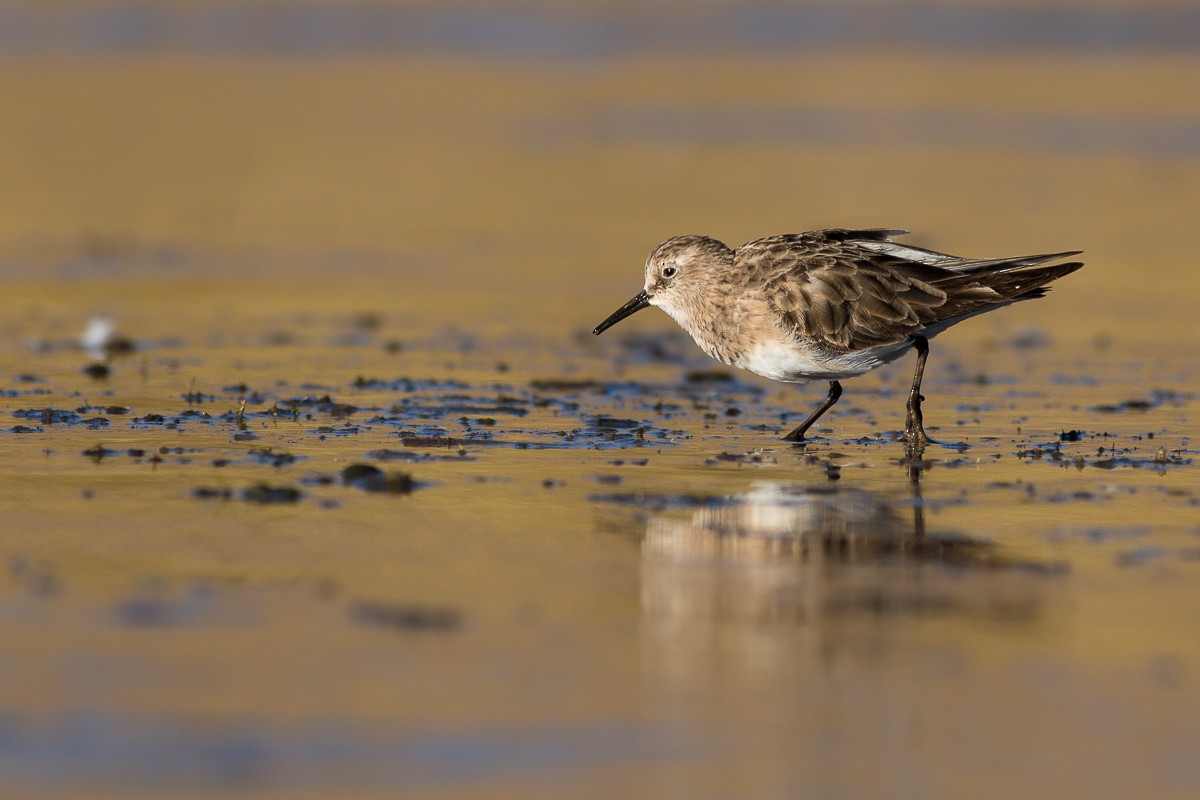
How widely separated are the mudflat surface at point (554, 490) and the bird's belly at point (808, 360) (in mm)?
461

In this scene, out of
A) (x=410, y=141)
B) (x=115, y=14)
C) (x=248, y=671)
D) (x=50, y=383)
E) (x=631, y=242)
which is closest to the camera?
(x=248, y=671)

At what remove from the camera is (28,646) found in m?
6.64

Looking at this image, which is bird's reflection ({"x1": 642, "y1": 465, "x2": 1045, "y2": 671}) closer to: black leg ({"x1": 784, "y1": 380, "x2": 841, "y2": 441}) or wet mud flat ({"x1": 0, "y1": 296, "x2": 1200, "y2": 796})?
wet mud flat ({"x1": 0, "y1": 296, "x2": 1200, "y2": 796})

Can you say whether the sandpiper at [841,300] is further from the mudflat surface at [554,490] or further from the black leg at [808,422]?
the mudflat surface at [554,490]

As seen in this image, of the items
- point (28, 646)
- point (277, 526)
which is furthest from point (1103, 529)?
point (28, 646)

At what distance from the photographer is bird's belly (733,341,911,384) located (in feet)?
37.8

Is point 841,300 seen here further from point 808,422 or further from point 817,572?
point 817,572

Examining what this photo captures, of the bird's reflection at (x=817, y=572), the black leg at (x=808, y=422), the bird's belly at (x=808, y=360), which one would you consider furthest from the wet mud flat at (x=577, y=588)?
the bird's belly at (x=808, y=360)

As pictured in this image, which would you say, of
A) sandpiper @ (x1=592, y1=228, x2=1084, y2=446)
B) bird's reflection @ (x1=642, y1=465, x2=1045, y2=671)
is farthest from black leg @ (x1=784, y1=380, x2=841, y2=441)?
bird's reflection @ (x1=642, y1=465, x2=1045, y2=671)

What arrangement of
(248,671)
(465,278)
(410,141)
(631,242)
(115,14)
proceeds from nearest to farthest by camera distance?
(248,671) → (465,278) → (631,242) → (410,141) → (115,14)

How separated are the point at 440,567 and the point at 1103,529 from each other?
3.32 metres

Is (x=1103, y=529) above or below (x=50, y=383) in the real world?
below

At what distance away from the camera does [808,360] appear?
453 inches

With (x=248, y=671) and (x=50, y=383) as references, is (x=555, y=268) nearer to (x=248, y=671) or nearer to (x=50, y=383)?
(x=50, y=383)
